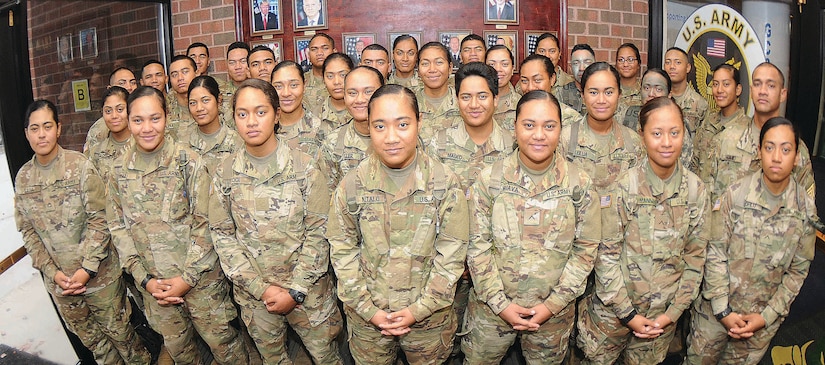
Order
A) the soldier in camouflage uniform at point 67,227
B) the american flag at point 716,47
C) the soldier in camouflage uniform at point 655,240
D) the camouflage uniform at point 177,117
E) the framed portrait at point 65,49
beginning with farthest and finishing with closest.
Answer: the american flag at point 716,47
the framed portrait at point 65,49
the camouflage uniform at point 177,117
the soldier in camouflage uniform at point 67,227
the soldier in camouflage uniform at point 655,240

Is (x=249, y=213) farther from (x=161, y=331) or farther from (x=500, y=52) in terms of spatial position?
(x=500, y=52)

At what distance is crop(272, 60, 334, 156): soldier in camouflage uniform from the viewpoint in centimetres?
398

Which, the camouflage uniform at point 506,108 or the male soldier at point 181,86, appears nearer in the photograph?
the camouflage uniform at point 506,108

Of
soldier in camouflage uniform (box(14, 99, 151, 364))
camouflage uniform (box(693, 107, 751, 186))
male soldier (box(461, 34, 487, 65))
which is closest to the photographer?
soldier in camouflage uniform (box(14, 99, 151, 364))

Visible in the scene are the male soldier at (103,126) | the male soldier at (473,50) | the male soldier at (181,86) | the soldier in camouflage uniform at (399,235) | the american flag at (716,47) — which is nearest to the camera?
the soldier in camouflage uniform at (399,235)

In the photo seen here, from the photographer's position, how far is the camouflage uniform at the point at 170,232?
334 centimetres

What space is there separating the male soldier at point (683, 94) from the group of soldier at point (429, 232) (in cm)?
126

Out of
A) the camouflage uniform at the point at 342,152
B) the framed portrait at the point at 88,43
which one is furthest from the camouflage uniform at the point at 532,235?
the framed portrait at the point at 88,43

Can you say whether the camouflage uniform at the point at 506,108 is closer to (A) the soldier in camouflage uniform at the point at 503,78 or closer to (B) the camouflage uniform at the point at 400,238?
(A) the soldier in camouflage uniform at the point at 503,78

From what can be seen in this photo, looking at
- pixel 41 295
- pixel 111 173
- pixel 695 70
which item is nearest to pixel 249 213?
pixel 111 173

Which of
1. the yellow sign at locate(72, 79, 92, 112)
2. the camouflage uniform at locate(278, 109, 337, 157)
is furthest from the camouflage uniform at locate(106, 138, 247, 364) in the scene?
the yellow sign at locate(72, 79, 92, 112)

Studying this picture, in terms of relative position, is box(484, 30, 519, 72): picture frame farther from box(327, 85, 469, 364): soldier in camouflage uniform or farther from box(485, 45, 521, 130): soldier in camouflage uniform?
box(327, 85, 469, 364): soldier in camouflage uniform

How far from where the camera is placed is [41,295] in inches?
165

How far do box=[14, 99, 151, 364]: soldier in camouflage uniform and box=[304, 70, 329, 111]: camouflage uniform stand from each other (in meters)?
1.74
